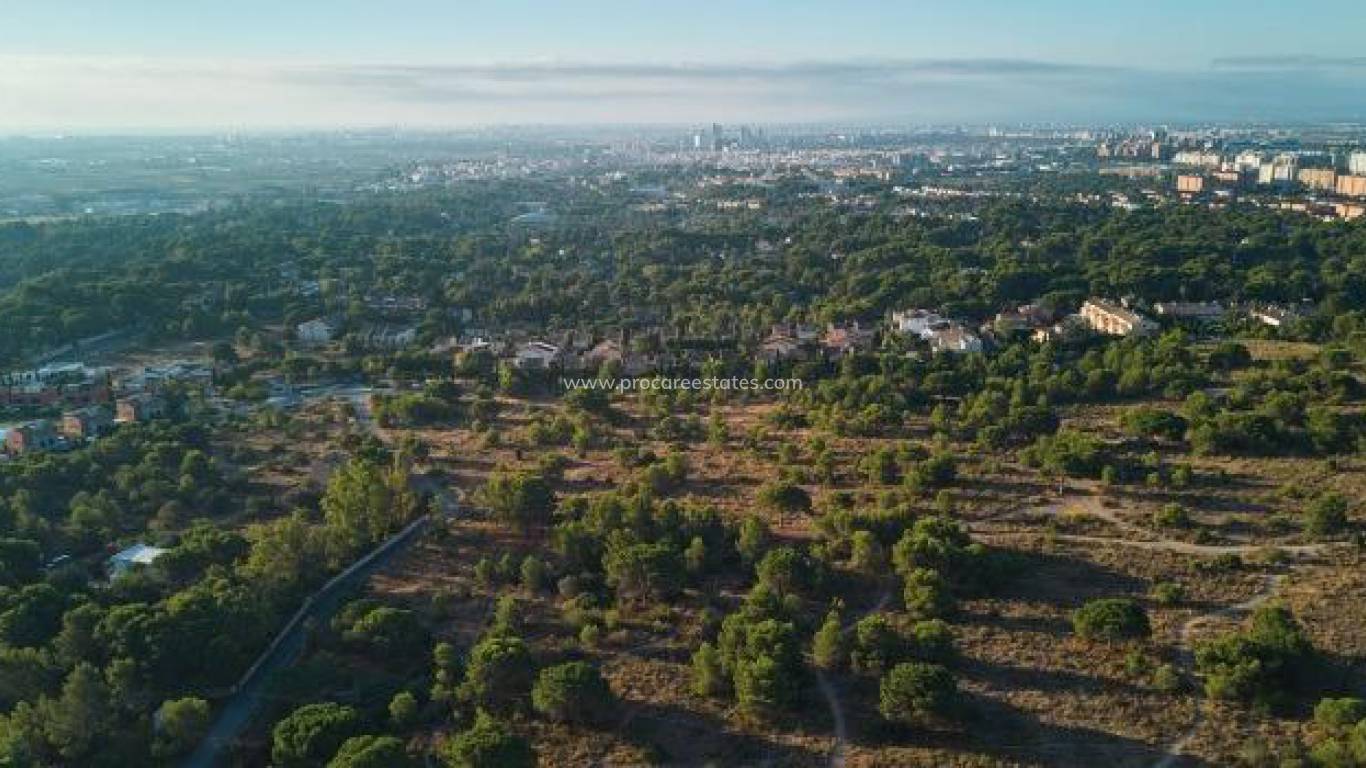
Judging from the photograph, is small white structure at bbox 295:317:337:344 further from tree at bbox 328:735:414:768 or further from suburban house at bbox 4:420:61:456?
tree at bbox 328:735:414:768

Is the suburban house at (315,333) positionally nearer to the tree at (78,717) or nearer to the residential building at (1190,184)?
the tree at (78,717)

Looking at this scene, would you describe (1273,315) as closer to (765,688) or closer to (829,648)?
(829,648)

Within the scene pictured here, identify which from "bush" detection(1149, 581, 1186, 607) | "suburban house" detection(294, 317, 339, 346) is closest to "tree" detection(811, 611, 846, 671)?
"bush" detection(1149, 581, 1186, 607)

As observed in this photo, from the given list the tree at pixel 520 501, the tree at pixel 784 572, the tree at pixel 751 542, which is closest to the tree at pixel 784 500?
the tree at pixel 751 542

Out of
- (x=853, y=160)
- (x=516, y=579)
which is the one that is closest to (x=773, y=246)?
(x=516, y=579)

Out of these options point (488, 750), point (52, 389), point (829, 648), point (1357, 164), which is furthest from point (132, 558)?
point (1357, 164)

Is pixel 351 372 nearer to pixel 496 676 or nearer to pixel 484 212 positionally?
pixel 496 676
